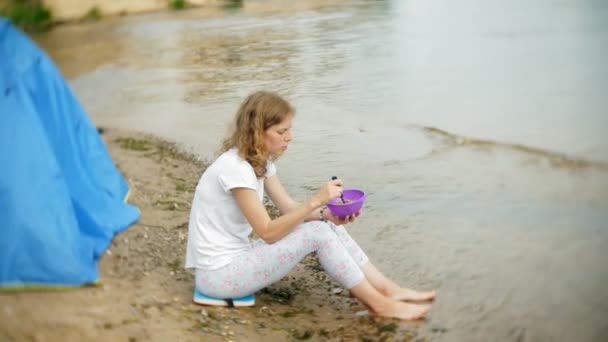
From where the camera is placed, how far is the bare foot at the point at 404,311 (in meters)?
3.63

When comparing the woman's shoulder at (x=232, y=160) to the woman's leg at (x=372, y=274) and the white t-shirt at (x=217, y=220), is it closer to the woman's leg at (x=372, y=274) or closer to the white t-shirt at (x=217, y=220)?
the white t-shirt at (x=217, y=220)

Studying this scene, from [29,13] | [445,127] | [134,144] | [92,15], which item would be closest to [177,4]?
[92,15]

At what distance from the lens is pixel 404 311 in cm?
365

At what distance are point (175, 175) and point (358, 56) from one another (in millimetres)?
7529

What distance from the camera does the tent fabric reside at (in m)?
3.44

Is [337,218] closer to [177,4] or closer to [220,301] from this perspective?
[220,301]

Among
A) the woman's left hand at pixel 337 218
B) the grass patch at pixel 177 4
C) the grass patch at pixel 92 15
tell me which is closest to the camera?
the woman's left hand at pixel 337 218

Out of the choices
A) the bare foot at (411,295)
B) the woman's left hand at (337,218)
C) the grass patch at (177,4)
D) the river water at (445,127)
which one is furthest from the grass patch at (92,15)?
the bare foot at (411,295)

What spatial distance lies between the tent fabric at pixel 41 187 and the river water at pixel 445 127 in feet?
6.70

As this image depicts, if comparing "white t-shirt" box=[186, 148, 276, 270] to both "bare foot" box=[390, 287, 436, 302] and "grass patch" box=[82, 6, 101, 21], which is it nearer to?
"bare foot" box=[390, 287, 436, 302]

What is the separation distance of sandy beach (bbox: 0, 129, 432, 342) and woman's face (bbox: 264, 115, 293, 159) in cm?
98

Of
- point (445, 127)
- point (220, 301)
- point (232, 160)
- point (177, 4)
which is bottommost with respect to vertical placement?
point (445, 127)

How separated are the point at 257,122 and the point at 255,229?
59 centimetres

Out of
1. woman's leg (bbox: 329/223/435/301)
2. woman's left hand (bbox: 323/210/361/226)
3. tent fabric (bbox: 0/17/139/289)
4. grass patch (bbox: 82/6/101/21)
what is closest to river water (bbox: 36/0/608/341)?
woman's leg (bbox: 329/223/435/301)
